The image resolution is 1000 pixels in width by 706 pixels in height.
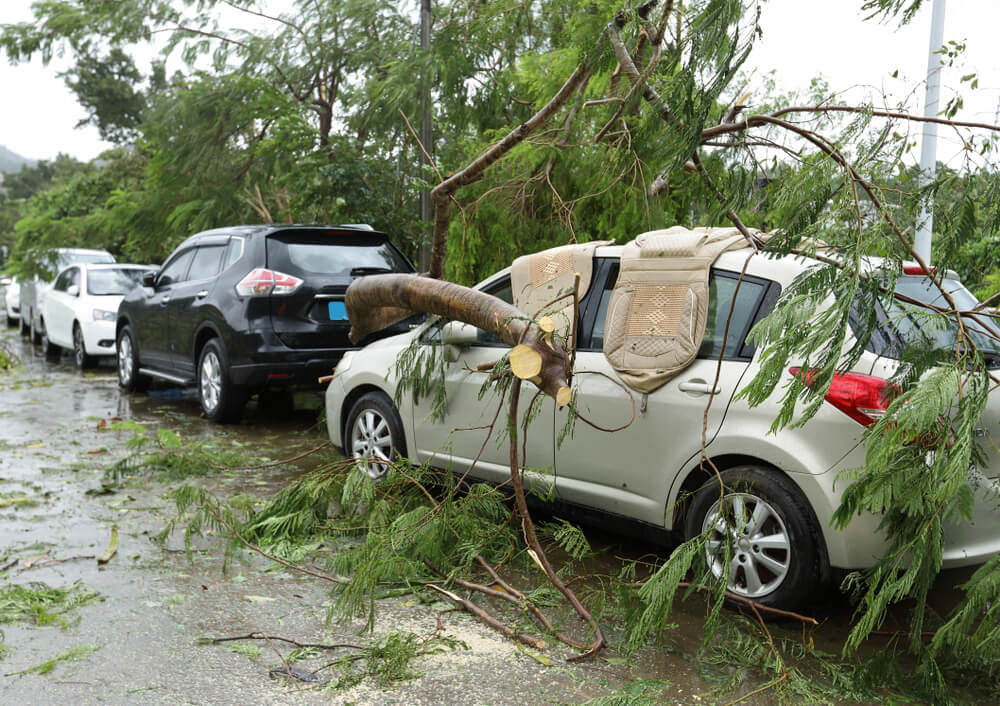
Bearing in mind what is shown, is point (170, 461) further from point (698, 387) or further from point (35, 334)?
point (35, 334)

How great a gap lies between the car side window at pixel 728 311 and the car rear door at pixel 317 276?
4.99m

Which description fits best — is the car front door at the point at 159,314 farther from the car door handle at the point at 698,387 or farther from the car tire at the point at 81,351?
the car door handle at the point at 698,387

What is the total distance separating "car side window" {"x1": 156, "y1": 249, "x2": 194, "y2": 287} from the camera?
1016cm

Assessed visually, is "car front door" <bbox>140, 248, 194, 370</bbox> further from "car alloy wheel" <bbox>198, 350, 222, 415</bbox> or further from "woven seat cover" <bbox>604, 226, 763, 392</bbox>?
"woven seat cover" <bbox>604, 226, 763, 392</bbox>

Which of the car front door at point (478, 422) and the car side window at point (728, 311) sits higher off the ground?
the car side window at point (728, 311)

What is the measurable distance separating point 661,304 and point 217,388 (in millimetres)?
5873

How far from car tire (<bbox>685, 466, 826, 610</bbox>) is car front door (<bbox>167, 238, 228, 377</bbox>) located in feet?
21.2

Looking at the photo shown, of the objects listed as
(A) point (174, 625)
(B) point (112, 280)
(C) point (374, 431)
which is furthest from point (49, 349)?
(A) point (174, 625)

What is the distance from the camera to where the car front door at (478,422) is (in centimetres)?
512

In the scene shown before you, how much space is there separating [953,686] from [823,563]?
2.14 feet

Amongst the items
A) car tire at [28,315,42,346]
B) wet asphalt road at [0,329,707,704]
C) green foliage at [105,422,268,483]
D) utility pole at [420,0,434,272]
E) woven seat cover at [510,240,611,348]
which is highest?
utility pole at [420,0,434,272]

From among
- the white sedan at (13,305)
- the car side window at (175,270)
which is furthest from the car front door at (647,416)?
the white sedan at (13,305)

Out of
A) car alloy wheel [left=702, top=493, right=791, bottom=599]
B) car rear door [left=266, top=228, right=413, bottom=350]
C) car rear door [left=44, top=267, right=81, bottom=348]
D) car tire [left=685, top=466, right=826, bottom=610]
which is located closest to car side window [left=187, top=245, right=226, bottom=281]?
car rear door [left=266, top=228, right=413, bottom=350]

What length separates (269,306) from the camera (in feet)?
28.1
